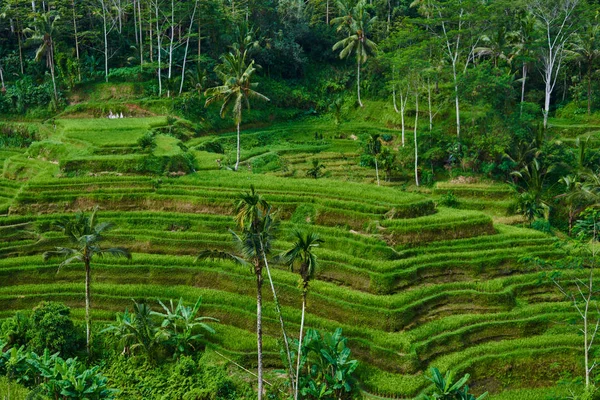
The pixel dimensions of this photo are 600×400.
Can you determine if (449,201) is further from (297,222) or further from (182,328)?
(182,328)

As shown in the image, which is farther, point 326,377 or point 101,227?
point 101,227

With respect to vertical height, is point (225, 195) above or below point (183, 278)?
above

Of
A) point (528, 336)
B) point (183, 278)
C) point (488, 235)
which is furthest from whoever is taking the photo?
point (488, 235)

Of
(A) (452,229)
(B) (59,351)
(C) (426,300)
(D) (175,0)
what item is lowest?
(B) (59,351)

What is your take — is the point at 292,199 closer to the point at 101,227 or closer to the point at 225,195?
the point at 225,195

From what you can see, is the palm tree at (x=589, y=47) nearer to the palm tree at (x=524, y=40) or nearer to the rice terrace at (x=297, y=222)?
the rice terrace at (x=297, y=222)

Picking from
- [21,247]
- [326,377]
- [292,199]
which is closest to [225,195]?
[292,199]

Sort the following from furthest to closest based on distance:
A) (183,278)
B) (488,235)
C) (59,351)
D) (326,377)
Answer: (488,235) → (183,278) → (59,351) → (326,377)
